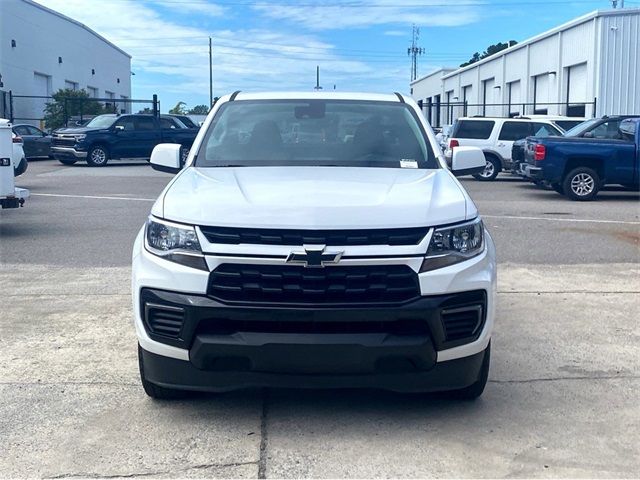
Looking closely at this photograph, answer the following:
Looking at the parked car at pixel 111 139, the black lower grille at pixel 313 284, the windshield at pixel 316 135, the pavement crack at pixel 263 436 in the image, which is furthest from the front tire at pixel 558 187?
the black lower grille at pixel 313 284

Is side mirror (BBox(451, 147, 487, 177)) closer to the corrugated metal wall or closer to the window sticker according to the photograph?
the window sticker

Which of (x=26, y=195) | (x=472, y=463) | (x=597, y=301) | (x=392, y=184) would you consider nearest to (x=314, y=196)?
(x=392, y=184)

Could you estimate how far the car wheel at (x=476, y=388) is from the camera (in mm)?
4727

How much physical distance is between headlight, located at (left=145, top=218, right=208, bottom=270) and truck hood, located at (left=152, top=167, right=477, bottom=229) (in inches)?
2.0

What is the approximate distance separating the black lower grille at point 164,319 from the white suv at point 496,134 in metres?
18.7

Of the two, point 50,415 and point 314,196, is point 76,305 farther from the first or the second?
point 314,196

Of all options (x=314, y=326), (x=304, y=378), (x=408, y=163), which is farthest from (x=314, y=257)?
(x=408, y=163)

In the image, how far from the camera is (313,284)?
411 centimetres

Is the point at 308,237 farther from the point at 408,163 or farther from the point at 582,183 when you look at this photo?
the point at 582,183

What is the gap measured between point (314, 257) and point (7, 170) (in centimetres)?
806

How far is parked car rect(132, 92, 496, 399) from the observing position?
4.09m

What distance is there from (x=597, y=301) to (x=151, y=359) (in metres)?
4.81

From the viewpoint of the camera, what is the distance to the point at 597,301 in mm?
7727

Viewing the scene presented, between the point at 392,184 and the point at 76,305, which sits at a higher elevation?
the point at 392,184
